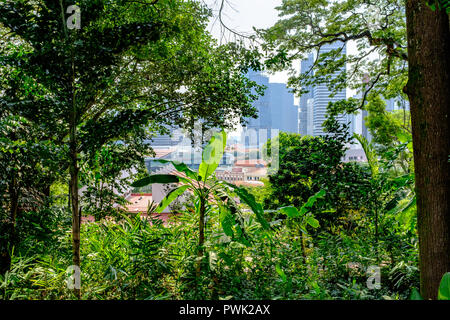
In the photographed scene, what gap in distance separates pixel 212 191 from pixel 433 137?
1311mm

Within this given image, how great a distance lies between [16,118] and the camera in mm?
1343

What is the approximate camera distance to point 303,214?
182 centimetres

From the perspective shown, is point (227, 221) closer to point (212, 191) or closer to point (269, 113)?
point (212, 191)

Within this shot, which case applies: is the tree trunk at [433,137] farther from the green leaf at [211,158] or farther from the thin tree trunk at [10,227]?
the thin tree trunk at [10,227]

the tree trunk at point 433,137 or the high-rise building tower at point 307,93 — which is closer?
the tree trunk at point 433,137

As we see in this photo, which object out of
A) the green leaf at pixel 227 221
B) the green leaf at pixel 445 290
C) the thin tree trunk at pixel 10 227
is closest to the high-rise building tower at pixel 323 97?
the green leaf at pixel 227 221

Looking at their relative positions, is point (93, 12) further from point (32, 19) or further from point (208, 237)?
point (208, 237)

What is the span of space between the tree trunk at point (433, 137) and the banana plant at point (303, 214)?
0.59 meters

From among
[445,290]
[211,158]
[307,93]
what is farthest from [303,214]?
[307,93]

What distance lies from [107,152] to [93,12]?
99 cm

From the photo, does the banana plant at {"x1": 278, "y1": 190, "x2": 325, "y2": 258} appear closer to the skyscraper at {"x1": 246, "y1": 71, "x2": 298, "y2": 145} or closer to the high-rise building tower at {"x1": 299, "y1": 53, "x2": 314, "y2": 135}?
the skyscraper at {"x1": 246, "y1": 71, "x2": 298, "y2": 145}

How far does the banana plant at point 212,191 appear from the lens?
1311 millimetres

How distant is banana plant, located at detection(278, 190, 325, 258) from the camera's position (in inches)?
59.0
